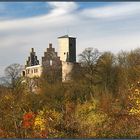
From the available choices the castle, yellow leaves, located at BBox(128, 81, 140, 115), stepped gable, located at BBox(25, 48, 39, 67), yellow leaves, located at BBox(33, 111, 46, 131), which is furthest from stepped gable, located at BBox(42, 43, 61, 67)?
yellow leaves, located at BBox(128, 81, 140, 115)

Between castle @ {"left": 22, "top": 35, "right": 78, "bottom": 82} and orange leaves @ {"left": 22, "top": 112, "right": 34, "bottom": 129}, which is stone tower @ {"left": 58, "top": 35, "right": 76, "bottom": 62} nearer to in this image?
castle @ {"left": 22, "top": 35, "right": 78, "bottom": 82}

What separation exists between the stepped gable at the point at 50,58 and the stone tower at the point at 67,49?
0.32 ft

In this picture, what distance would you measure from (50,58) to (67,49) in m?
0.23

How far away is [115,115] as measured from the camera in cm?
452

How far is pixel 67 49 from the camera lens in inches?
163

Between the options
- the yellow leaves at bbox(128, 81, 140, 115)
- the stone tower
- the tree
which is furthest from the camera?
the yellow leaves at bbox(128, 81, 140, 115)

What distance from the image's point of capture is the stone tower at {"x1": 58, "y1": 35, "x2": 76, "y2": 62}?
410 cm

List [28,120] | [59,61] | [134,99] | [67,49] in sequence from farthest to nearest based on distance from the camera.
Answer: [134,99]
[28,120]
[59,61]
[67,49]

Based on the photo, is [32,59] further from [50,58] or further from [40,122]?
[40,122]

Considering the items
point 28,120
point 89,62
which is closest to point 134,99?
point 89,62

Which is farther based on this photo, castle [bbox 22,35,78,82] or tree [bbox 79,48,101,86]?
tree [bbox 79,48,101,86]

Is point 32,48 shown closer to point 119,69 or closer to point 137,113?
point 119,69

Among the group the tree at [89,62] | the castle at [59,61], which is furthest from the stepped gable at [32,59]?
the tree at [89,62]

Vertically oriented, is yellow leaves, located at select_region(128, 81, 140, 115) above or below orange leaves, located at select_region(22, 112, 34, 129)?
above
